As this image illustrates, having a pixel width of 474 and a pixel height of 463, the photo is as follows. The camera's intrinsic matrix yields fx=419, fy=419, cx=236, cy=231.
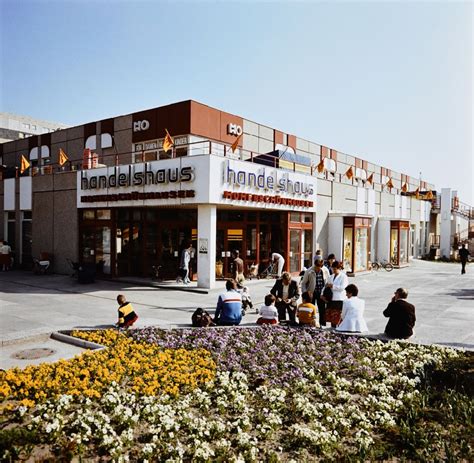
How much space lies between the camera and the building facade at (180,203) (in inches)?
688

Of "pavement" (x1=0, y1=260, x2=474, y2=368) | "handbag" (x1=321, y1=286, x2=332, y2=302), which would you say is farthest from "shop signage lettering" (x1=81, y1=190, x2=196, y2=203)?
"handbag" (x1=321, y1=286, x2=332, y2=302)

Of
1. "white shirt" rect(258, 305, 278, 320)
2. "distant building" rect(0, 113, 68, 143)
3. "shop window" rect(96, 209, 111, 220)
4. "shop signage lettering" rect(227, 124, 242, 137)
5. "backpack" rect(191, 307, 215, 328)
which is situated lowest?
"backpack" rect(191, 307, 215, 328)

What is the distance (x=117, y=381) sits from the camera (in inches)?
267

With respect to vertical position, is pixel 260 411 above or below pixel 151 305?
below

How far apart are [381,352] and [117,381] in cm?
521

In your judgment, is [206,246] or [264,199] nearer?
[206,246]

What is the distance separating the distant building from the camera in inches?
2106

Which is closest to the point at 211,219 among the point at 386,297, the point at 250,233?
the point at 250,233

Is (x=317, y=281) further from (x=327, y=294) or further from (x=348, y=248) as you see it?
(x=348, y=248)

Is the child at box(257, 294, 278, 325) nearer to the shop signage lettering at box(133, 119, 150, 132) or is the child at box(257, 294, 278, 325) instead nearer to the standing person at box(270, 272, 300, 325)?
the standing person at box(270, 272, 300, 325)

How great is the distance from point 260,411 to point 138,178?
558 inches

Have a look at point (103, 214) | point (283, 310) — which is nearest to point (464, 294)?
point (283, 310)

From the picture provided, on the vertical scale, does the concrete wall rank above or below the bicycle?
above

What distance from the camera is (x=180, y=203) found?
17.3 m
